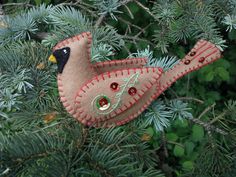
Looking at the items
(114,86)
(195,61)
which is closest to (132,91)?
(114,86)

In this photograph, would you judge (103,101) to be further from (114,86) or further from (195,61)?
(195,61)

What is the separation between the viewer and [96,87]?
0.60 metres

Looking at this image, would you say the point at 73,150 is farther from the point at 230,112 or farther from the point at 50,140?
the point at 230,112

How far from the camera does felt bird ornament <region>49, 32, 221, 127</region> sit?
599 millimetres

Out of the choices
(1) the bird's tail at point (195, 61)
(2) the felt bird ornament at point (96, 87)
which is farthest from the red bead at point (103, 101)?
(1) the bird's tail at point (195, 61)

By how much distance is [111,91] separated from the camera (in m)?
0.61

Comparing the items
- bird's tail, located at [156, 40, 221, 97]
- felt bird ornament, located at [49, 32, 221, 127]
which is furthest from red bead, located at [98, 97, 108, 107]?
bird's tail, located at [156, 40, 221, 97]

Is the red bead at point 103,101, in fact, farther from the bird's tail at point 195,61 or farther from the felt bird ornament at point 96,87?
the bird's tail at point 195,61

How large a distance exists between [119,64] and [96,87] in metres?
0.07

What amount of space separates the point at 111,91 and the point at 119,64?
62 mm

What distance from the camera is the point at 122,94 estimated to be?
61cm

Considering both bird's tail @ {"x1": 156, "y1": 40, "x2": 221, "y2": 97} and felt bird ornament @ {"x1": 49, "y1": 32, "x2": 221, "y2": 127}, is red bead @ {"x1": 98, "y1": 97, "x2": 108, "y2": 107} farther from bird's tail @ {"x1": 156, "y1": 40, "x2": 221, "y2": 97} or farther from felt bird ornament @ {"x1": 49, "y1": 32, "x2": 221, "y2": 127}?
bird's tail @ {"x1": 156, "y1": 40, "x2": 221, "y2": 97}

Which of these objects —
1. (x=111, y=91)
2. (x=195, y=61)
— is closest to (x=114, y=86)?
(x=111, y=91)

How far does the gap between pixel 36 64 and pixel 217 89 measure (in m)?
0.98
